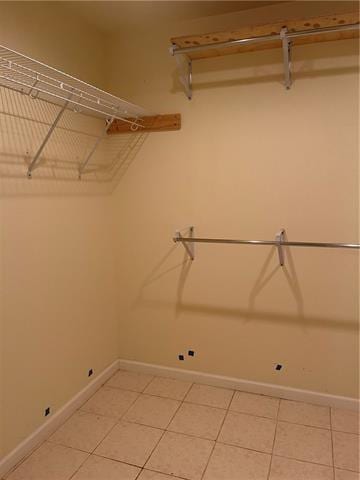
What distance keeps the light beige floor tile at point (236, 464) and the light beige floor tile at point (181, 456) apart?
47mm

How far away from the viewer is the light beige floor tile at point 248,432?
2080 millimetres

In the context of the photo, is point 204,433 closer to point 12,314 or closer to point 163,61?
point 12,314

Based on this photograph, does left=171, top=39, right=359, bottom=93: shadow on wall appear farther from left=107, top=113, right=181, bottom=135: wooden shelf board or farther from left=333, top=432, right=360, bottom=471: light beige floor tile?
left=333, top=432, right=360, bottom=471: light beige floor tile

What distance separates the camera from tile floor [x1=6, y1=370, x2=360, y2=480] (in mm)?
1890

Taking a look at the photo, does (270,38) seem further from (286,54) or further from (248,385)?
(248,385)

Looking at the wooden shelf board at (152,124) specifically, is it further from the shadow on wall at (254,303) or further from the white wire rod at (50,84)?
the shadow on wall at (254,303)

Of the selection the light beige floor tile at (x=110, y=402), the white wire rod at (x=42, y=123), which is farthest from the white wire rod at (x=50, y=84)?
the light beige floor tile at (x=110, y=402)

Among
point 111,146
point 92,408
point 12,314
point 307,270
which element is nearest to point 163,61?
point 111,146

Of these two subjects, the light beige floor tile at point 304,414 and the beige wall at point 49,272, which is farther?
the light beige floor tile at point 304,414

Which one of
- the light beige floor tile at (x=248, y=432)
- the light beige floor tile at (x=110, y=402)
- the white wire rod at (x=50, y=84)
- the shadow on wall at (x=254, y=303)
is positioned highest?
the white wire rod at (x=50, y=84)

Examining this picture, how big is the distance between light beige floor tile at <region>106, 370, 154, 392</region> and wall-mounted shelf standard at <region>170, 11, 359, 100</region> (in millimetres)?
2151

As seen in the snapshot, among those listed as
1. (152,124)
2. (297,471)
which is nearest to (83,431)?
(297,471)

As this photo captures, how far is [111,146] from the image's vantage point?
9.21 ft

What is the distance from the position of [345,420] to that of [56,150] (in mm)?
2435
